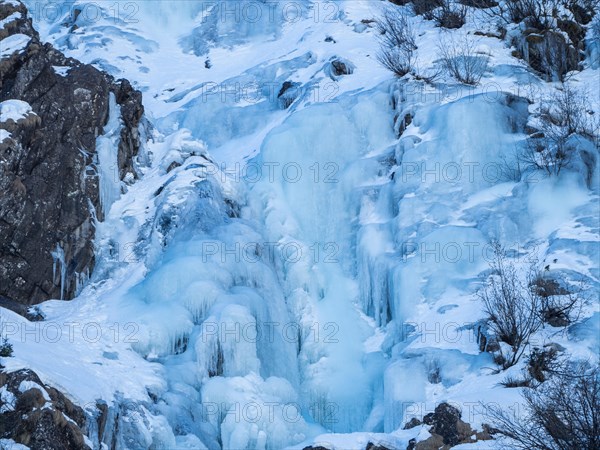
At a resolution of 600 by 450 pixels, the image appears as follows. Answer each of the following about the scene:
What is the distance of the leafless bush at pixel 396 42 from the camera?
2058 centimetres

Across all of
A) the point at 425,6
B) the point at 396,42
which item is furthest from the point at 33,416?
the point at 425,6

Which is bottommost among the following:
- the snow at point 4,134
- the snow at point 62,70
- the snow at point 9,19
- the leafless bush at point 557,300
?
the leafless bush at point 557,300

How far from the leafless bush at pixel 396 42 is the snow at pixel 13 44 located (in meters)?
8.30

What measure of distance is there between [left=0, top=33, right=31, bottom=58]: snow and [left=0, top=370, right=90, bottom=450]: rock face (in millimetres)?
9887

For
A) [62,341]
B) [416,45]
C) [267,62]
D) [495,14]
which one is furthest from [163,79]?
[62,341]

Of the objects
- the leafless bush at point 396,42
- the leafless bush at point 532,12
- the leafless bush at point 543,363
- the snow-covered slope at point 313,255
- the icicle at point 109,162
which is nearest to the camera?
the leafless bush at point 543,363

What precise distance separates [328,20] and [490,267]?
433 inches

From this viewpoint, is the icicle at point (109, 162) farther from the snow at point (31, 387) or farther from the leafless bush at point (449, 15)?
→ the leafless bush at point (449, 15)

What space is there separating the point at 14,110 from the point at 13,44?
7.54 feet

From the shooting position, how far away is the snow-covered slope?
45.1ft

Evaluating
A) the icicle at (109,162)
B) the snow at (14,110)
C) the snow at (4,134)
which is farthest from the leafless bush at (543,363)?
the snow at (14,110)

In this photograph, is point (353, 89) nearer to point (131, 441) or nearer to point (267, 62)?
point (267, 62)

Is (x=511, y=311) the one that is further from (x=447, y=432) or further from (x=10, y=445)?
(x=10, y=445)

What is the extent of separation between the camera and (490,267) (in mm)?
16078
